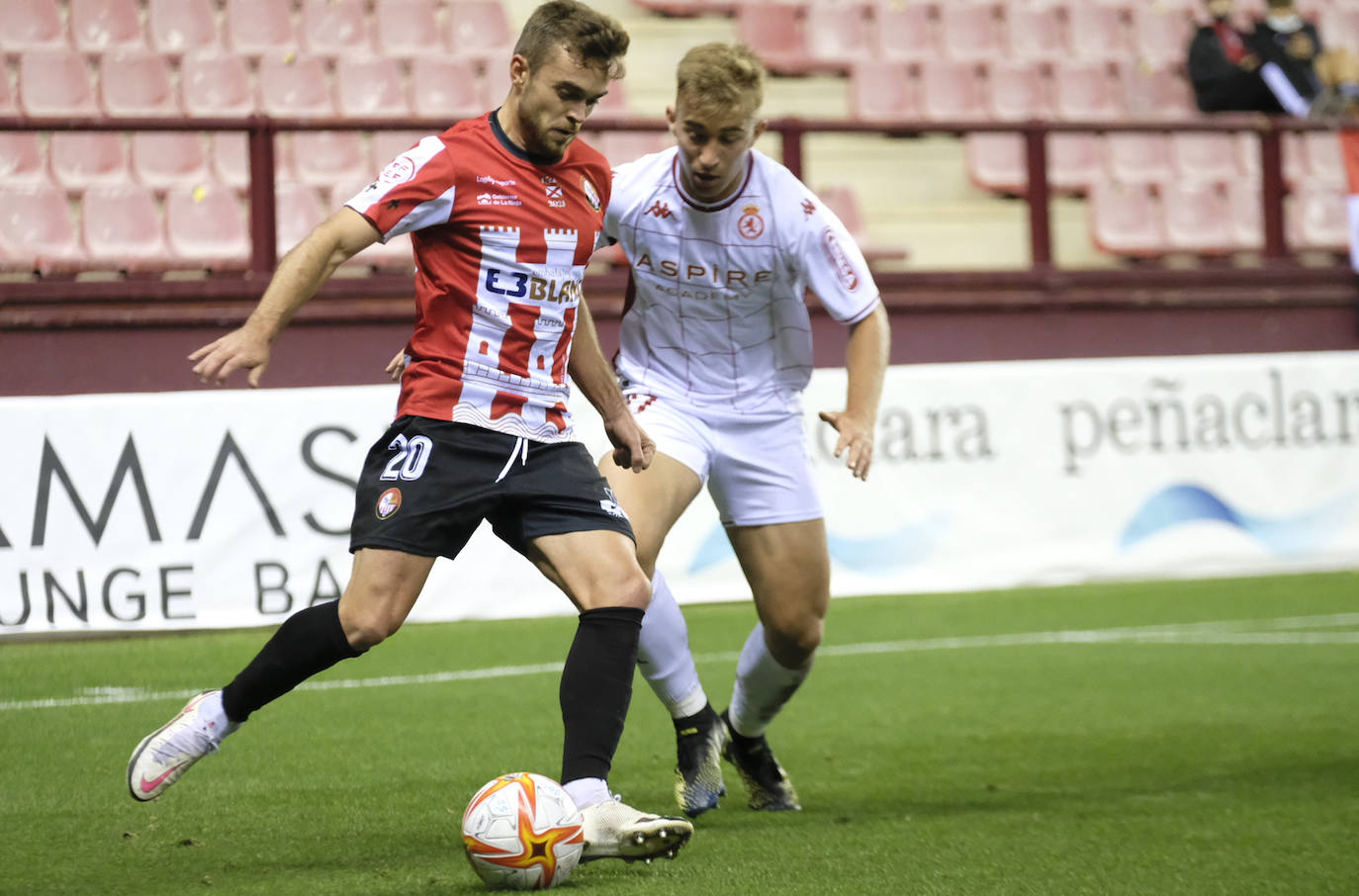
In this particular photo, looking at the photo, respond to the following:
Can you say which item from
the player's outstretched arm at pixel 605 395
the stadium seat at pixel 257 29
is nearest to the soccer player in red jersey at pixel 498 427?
the player's outstretched arm at pixel 605 395

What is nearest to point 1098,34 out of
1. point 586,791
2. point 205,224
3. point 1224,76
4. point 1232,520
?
point 1224,76

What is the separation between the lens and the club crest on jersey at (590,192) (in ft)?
13.2

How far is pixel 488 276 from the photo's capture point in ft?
12.7

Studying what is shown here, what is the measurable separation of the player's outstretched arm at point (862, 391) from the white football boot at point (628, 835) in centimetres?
105

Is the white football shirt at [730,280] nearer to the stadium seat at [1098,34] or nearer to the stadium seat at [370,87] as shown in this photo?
the stadium seat at [370,87]

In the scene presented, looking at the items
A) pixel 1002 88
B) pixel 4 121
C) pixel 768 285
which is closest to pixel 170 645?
pixel 4 121

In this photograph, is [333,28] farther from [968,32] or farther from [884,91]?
[968,32]

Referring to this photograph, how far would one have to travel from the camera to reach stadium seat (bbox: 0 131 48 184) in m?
9.20

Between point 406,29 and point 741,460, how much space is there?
8.34m

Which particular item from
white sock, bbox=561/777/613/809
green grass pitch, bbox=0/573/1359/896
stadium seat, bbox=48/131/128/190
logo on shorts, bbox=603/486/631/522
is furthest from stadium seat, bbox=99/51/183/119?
white sock, bbox=561/777/613/809

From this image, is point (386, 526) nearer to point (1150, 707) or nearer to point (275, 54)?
point (1150, 707)

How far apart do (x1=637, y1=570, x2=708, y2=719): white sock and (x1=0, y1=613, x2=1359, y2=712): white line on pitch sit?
242cm

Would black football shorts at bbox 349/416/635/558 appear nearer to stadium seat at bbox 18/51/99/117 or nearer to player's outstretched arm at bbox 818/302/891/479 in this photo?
player's outstretched arm at bbox 818/302/891/479

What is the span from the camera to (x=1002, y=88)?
13.5m
